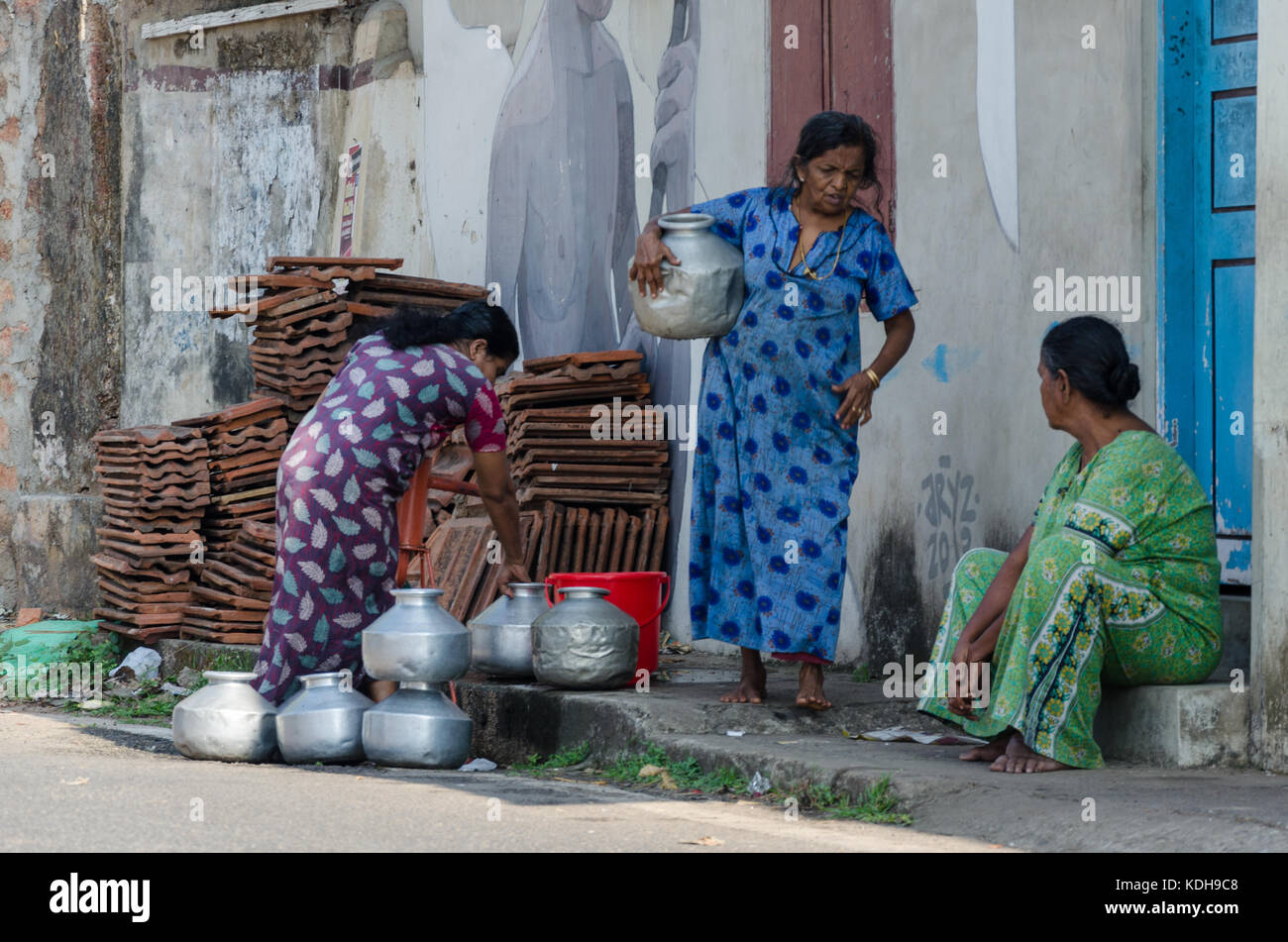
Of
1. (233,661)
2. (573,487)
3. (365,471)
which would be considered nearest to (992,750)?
(365,471)

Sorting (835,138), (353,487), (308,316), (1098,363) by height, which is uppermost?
(835,138)

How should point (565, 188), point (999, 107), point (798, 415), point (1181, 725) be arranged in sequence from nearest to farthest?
point (1181, 725), point (798, 415), point (999, 107), point (565, 188)

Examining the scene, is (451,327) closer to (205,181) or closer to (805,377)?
(805,377)

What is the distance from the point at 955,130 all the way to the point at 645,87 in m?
2.37

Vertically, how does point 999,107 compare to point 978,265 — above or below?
above

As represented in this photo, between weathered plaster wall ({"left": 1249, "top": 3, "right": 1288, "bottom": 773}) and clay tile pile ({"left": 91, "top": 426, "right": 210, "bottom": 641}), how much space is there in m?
5.62

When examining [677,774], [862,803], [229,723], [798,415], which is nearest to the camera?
[862,803]

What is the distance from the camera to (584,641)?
230 inches

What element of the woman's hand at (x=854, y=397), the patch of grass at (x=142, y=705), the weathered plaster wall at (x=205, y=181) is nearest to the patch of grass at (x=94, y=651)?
the patch of grass at (x=142, y=705)

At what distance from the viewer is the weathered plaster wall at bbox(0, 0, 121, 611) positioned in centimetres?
1131

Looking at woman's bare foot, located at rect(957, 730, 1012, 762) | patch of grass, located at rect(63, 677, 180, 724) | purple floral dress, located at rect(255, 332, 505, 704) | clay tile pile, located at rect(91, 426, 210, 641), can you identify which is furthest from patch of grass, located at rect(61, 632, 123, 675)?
woman's bare foot, located at rect(957, 730, 1012, 762)

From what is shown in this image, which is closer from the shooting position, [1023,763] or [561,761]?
[1023,763]

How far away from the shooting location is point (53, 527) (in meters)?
10.7

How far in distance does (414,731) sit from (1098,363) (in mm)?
2380
